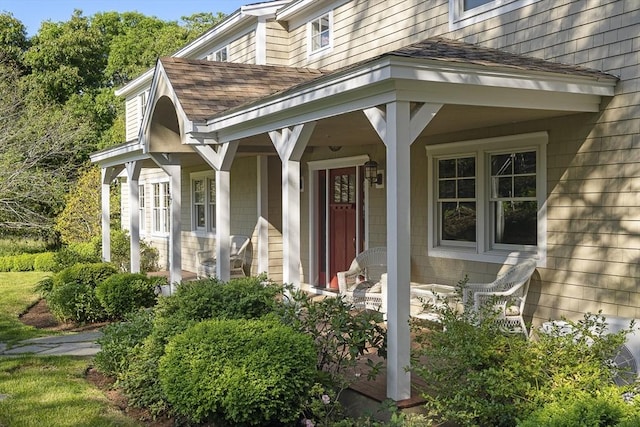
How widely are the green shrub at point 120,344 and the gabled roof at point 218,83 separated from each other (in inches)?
124

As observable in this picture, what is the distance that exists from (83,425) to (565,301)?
15.9ft

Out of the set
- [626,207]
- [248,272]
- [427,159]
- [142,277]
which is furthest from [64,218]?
[626,207]

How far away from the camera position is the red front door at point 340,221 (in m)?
10.3

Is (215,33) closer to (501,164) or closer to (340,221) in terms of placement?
(340,221)

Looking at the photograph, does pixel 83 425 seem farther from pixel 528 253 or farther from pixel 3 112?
pixel 3 112

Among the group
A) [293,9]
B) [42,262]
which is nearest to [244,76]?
[293,9]

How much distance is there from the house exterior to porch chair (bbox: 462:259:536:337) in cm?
21

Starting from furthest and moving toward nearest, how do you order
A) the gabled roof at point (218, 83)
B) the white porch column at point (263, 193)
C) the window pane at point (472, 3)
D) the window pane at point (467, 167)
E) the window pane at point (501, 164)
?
the white porch column at point (263, 193)
the gabled roof at point (218, 83)
the window pane at point (467, 167)
the window pane at point (472, 3)
the window pane at point (501, 164)

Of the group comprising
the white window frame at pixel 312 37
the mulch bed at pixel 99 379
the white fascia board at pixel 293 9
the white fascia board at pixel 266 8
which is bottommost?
the mulch bed at pixel 99 379

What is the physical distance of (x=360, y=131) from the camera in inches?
322

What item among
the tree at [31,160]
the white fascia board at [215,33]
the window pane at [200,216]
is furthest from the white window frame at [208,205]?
the tree at [31,160]

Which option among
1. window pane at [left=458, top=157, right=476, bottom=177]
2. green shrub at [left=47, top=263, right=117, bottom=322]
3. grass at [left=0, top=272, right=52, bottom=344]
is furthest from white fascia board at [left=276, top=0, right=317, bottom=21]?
grass at [left=0, top=272, right=52, bottom=344]

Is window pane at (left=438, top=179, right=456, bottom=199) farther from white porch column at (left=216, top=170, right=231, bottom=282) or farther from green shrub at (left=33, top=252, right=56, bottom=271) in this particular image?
Answer: green shrub at (left=33, top=252, right=56, bottom=271)

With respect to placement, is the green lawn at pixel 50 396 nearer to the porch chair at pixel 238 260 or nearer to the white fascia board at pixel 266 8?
the porch chair at pixel 238 260
